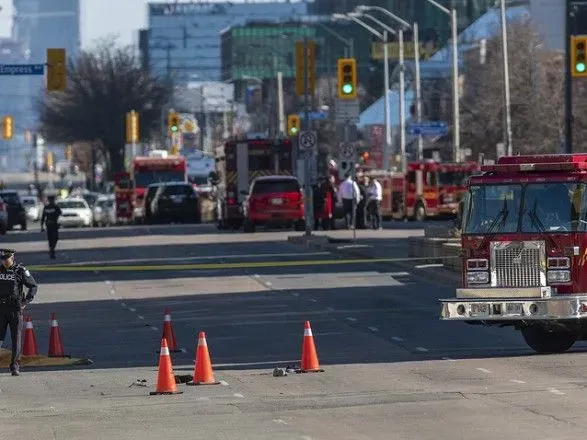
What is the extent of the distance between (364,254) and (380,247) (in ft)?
8.79

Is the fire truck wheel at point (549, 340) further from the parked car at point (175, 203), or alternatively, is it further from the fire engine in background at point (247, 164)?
the parked car at point (175, 203)

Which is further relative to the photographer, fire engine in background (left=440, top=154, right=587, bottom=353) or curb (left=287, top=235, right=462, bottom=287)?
curb (left=287, top=235, right=462, bottom=287)

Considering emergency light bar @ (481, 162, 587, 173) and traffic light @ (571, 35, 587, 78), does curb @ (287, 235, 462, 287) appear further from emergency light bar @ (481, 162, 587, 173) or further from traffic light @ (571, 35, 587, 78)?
emergency light bar @ (481, 162, 587, 173)

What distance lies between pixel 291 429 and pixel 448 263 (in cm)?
2223

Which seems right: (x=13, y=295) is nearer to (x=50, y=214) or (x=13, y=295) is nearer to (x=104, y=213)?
(x=50, y=214)

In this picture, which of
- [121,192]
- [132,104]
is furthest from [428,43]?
[121,192]

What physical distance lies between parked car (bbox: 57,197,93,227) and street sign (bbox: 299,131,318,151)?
2801cm

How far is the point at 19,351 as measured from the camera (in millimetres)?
21172

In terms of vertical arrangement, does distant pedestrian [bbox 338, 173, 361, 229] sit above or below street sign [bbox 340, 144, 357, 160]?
below

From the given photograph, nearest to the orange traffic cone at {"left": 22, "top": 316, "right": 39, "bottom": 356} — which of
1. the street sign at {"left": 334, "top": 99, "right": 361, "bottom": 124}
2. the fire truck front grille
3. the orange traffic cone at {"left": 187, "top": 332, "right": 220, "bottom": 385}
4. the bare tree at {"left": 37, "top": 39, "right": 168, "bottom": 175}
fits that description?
the orange traffic cone at {"left": 187, "top": 332, "right": 220, "bottom": 385}

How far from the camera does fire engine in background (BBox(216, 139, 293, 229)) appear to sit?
6562 centimetres

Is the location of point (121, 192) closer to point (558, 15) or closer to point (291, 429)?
point (558, 15)

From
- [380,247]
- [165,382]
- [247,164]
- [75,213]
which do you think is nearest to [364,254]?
[380,247]

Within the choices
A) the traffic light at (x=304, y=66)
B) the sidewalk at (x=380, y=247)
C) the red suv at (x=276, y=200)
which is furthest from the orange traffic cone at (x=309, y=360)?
the red suv at (x=276, y=200)
